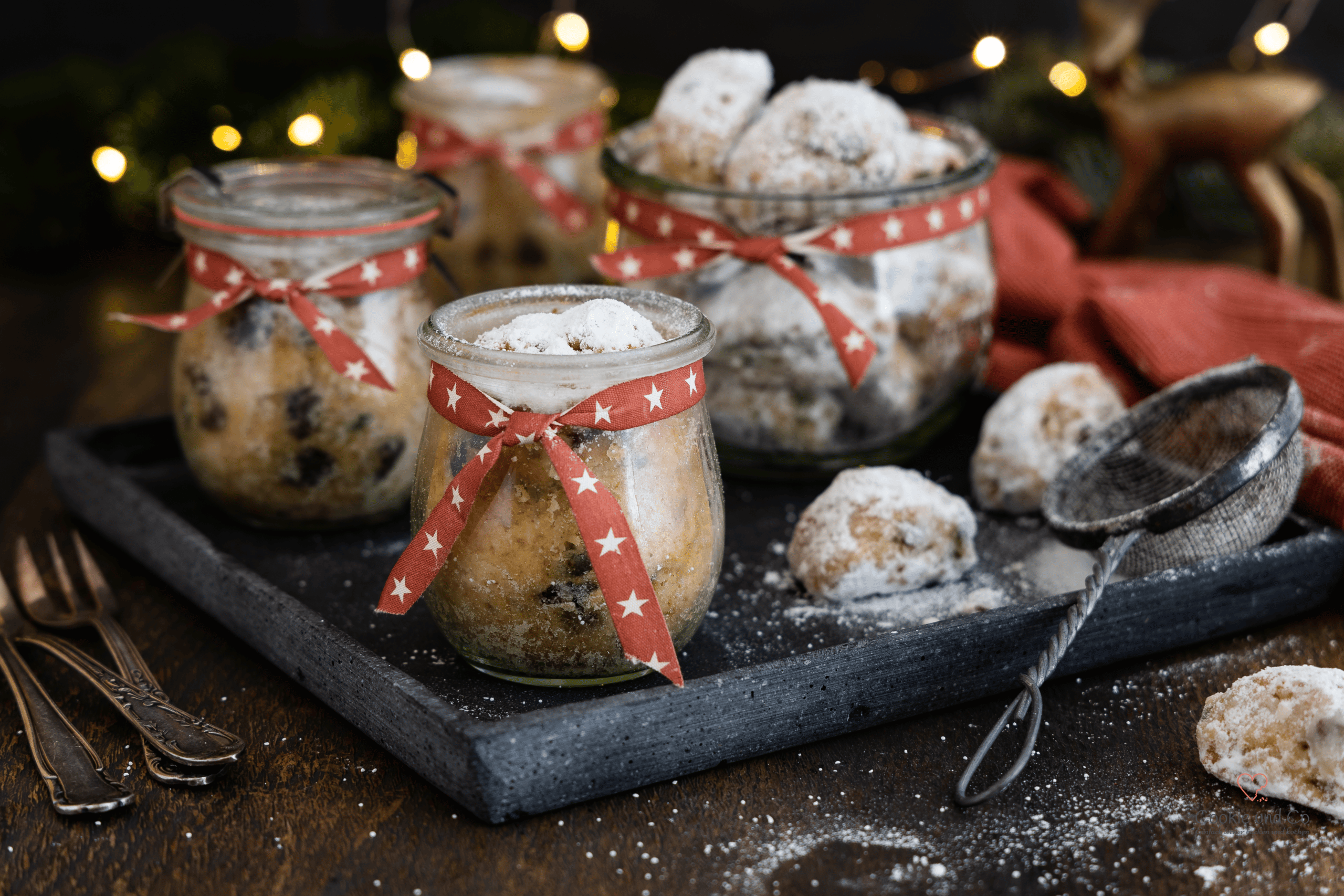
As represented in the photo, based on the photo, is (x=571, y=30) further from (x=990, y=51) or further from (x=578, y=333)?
(x=578, y=333)

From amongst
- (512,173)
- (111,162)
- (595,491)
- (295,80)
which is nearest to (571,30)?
(295,80)

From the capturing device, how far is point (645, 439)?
74 cm

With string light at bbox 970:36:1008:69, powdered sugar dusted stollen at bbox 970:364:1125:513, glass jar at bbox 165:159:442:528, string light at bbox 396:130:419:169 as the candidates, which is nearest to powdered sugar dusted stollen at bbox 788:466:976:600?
powdered sugar dusted stollen at bbox 970:364:1125:513

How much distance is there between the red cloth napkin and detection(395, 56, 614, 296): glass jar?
438 mm

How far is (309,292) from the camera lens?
0.93 metres

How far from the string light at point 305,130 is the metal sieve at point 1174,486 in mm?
985

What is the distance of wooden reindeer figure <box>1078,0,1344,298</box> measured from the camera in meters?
1.39

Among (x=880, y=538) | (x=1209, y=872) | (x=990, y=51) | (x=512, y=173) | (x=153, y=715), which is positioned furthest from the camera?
(x=990, y=51)

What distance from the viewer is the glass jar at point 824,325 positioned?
100 cm

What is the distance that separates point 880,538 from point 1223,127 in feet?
2.66

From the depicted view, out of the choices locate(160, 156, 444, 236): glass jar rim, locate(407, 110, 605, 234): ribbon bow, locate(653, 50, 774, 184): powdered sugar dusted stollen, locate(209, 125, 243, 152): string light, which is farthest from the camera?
locate(209, 125, 243, 152): string light

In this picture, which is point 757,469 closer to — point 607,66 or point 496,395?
point 496,395

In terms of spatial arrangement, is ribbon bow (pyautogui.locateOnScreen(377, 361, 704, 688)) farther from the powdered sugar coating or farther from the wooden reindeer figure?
the wooden reindeer figure

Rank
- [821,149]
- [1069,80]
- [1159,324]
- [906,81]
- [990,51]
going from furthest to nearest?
[906,81] < [1069,80] < [990,51] < [1159,324] < [821,149]
